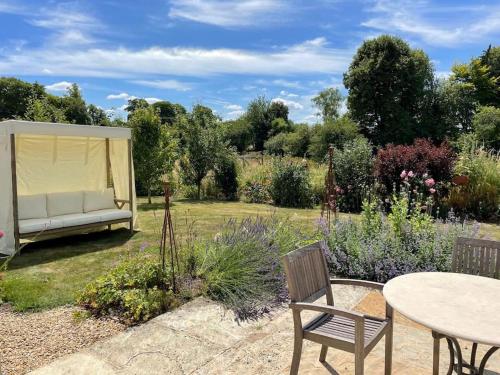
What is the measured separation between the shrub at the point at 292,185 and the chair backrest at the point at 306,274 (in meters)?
8.47

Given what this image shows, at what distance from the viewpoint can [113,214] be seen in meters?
7.08

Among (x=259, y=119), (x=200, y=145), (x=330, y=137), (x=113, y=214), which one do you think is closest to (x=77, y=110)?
(x=259, y=119)

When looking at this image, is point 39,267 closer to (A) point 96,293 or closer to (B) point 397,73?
(A) point 96,293

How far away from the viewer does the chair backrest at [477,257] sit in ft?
7.98

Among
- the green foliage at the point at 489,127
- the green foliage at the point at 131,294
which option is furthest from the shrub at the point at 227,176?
the green foliage at the point at 489,127

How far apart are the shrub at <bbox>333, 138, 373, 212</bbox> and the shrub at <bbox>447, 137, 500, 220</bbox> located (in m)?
2.02

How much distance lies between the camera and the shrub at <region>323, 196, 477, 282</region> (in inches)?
165

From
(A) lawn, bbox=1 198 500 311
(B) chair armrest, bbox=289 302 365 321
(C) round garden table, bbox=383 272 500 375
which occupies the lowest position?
(A) lawn, bbox=1 198 500 311

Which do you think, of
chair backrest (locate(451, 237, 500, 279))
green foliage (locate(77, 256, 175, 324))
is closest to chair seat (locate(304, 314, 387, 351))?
chair backrest (locate(451, 237, 500, 279))

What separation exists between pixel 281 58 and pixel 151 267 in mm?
10340

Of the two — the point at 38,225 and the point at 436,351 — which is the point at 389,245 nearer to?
the point at 436,351

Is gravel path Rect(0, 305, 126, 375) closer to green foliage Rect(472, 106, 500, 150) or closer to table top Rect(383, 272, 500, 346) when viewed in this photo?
table top Rect(383, 272, 500, 346)

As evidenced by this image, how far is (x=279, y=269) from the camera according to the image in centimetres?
428

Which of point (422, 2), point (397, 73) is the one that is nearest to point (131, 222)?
point (422, 2)
